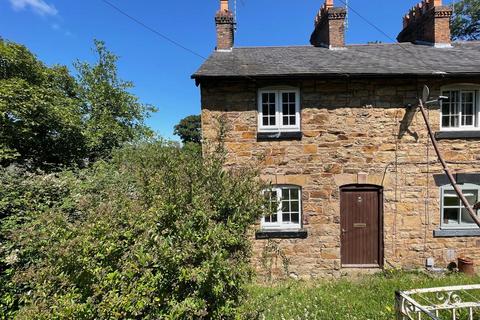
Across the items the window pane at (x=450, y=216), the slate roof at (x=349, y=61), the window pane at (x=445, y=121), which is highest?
the slate roof at (x=349, y=61)

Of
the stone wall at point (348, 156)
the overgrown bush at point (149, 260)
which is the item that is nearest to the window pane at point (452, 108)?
the stone wall at point (348, 156)

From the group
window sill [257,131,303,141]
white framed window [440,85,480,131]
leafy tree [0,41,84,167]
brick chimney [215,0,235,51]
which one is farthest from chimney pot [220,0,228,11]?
leafy tree [0,41,84,167]

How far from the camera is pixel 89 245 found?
295cm

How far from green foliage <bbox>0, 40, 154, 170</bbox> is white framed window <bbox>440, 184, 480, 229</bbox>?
37.5ft

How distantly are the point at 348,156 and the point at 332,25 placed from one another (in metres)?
4.98

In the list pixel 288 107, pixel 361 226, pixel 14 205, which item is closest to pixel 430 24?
pixel 288 107

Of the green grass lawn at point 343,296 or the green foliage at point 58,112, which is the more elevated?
the green foliage at point 58,112

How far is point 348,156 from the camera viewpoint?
822 centimetres

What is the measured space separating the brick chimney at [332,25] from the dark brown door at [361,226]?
17.5 ft

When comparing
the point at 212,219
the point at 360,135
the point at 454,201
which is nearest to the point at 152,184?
the point at 212,219

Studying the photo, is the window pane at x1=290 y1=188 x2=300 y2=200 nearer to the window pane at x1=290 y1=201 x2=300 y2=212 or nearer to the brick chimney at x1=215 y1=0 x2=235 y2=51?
the window pane at x1=290 y1=201 x2=300 y2=212

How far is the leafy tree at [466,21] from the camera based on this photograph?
22.3m

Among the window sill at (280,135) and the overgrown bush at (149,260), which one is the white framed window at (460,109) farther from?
the overgrown bush at (149,260)

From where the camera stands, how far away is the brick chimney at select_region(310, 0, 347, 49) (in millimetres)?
9742
